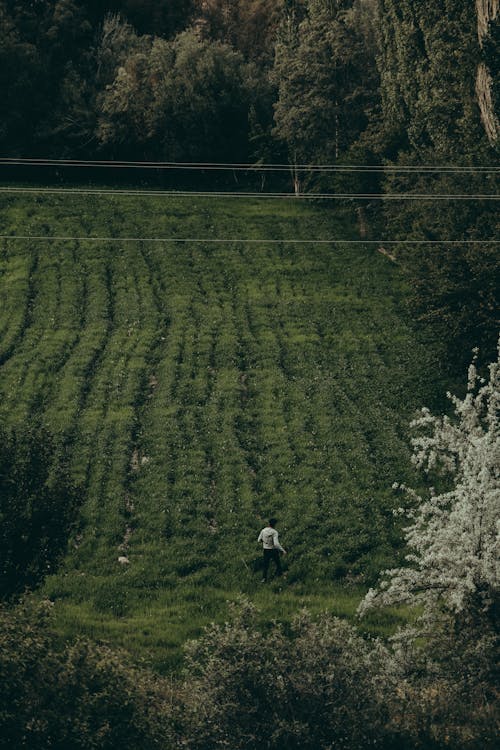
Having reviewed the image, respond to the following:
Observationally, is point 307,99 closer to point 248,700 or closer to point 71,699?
point 248,700

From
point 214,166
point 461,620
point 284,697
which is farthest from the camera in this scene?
point 214,166

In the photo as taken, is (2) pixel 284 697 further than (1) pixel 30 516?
No

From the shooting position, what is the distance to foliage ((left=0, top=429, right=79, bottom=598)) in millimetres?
21484

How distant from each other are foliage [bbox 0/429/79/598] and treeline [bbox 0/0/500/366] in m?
19.5

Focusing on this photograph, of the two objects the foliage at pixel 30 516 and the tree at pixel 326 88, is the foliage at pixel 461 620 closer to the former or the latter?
the foliage at pixel 30 516

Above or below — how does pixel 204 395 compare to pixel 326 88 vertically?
below

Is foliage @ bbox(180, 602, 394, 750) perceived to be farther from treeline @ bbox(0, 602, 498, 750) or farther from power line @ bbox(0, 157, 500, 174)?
power line @ bbox(0, 157, 500, 174)

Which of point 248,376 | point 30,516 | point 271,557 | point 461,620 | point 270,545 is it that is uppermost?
point 30,516

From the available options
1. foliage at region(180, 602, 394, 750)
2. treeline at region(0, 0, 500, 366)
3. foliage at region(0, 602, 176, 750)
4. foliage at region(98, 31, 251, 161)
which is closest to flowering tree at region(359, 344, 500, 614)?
foliage at region(180, 602, 394, 750)

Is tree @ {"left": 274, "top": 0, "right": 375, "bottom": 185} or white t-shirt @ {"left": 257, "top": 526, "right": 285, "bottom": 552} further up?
tree @ {"left": 274, "top": 0, "right": 375, "bottom": 185}

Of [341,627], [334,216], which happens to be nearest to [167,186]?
[334,216]

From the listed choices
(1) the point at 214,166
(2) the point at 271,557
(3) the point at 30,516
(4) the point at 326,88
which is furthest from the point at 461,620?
(1) the point at 214,166

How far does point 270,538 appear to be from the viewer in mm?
27062

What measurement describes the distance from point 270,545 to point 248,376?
13405 mm
